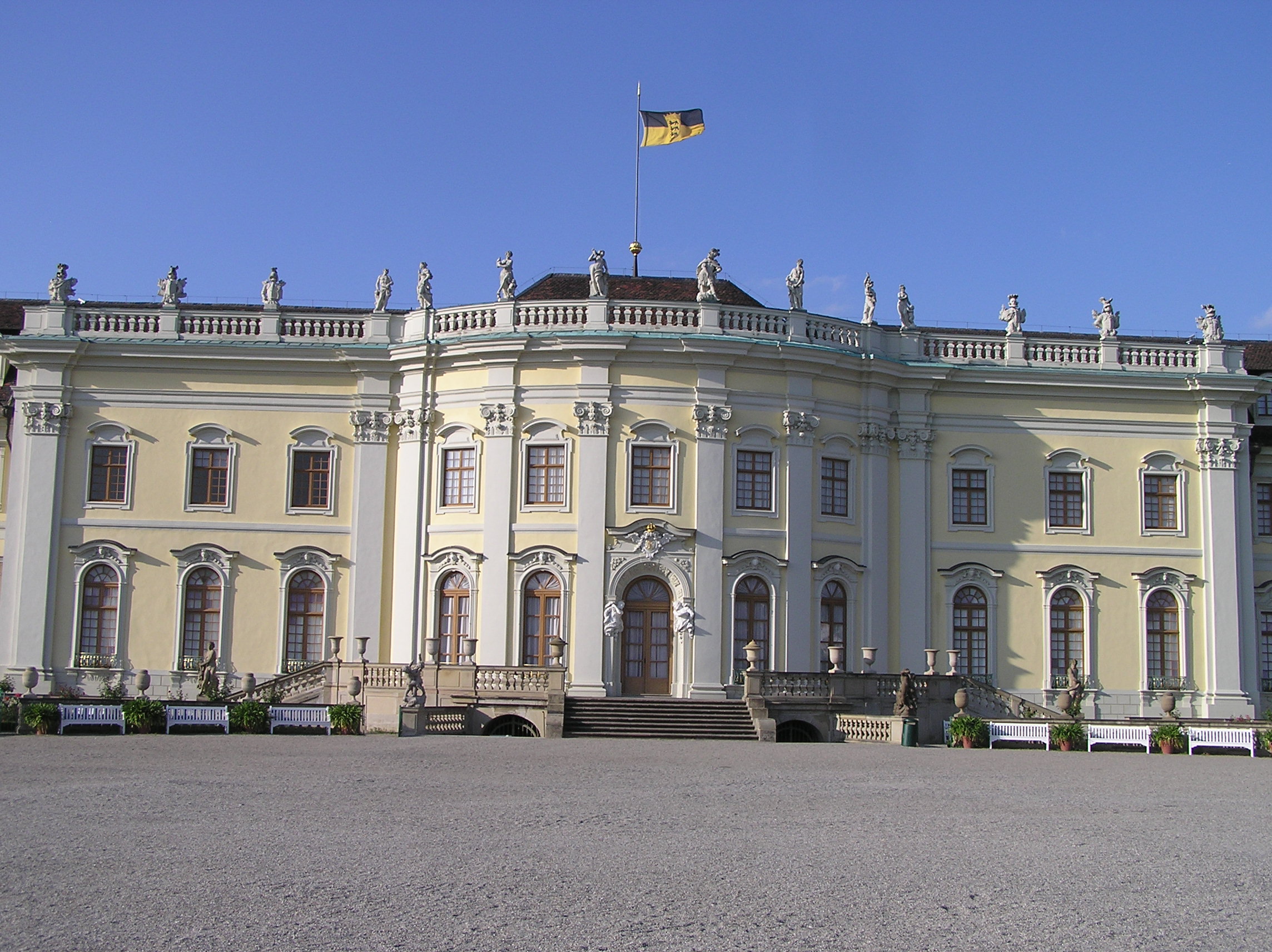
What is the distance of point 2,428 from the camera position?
37.8m

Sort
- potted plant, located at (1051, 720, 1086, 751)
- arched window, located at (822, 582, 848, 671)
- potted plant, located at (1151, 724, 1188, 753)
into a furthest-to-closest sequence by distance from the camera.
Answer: arched window, located at (822, 582, 848, 671), potted plant, located at (1051, 720, 1086, 751), potted plant, located at (1151, 724, 1188, 753)

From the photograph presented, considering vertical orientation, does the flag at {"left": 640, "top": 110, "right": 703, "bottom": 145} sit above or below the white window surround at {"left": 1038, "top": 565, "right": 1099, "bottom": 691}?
above

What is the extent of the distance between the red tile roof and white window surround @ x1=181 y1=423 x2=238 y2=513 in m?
8.47

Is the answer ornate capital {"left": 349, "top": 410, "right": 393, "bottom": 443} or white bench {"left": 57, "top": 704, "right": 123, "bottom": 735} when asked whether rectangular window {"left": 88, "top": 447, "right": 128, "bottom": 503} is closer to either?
ornate capital {"left": 349, "top": 410, "right": 393, "bottom": 443}

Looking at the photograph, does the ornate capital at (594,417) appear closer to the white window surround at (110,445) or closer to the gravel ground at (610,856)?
the white window surround at (110,445)

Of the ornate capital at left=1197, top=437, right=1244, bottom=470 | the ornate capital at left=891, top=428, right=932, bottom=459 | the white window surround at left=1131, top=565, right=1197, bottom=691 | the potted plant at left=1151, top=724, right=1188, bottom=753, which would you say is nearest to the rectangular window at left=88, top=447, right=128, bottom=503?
the ornate capital at left=891, top=428, right=932, bottom=459

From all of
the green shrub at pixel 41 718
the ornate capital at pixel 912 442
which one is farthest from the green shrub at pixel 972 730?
the green shrub at pixel 41 718

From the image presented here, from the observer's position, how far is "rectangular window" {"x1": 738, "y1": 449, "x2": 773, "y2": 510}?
3425 centimetres

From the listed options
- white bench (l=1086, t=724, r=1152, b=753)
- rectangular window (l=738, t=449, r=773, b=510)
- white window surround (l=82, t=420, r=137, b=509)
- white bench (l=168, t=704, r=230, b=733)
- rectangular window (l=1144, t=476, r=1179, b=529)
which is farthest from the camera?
rectangular window (l=1144, t=476, r=1179, b=529)

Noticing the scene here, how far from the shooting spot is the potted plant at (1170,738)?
27.9m

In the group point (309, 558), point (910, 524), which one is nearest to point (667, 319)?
point (910, 524)

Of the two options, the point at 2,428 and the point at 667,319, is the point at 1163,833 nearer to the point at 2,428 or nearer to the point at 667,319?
the point at 667,319

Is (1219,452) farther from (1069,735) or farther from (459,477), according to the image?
(459,477)

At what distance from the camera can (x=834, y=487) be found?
3531 cm
